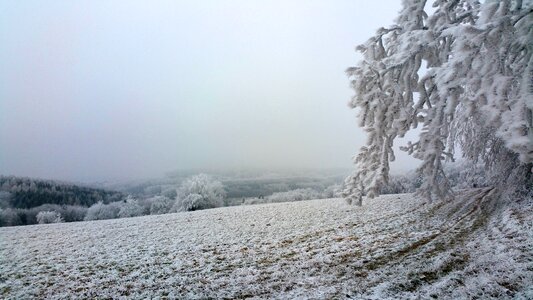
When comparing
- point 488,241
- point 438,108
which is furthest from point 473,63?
point 488,241

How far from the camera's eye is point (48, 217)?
147 ft

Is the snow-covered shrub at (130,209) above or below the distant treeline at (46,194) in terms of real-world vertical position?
below

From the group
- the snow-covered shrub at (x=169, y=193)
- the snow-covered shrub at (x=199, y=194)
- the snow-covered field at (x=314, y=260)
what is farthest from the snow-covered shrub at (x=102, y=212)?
the snow-covered field at (x=314, y=260)

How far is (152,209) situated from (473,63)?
1895 inches

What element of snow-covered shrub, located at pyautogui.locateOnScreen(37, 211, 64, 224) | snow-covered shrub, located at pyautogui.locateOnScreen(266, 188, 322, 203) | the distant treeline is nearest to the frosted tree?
snow-covered shrub, located at pyautogui.locateOnScreen(266, 188, 322, 203)

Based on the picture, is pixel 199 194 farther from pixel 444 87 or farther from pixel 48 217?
pixel 444 87

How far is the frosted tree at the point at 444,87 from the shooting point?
18.8 ft

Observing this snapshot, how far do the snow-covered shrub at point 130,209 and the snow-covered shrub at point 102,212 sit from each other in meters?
1.16

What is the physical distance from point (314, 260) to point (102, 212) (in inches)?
1866

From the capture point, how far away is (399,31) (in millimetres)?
10469

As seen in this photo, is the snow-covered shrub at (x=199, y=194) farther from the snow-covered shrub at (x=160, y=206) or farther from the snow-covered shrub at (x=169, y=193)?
the snow-covered shrub at (x=169, y=193)

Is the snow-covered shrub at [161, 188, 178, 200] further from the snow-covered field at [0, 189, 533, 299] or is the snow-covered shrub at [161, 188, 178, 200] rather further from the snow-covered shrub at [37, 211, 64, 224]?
the snow-covered field at [0, 189, 533, 299]

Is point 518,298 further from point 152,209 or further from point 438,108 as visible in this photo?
point 152,209

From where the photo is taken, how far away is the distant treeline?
4841 cm
